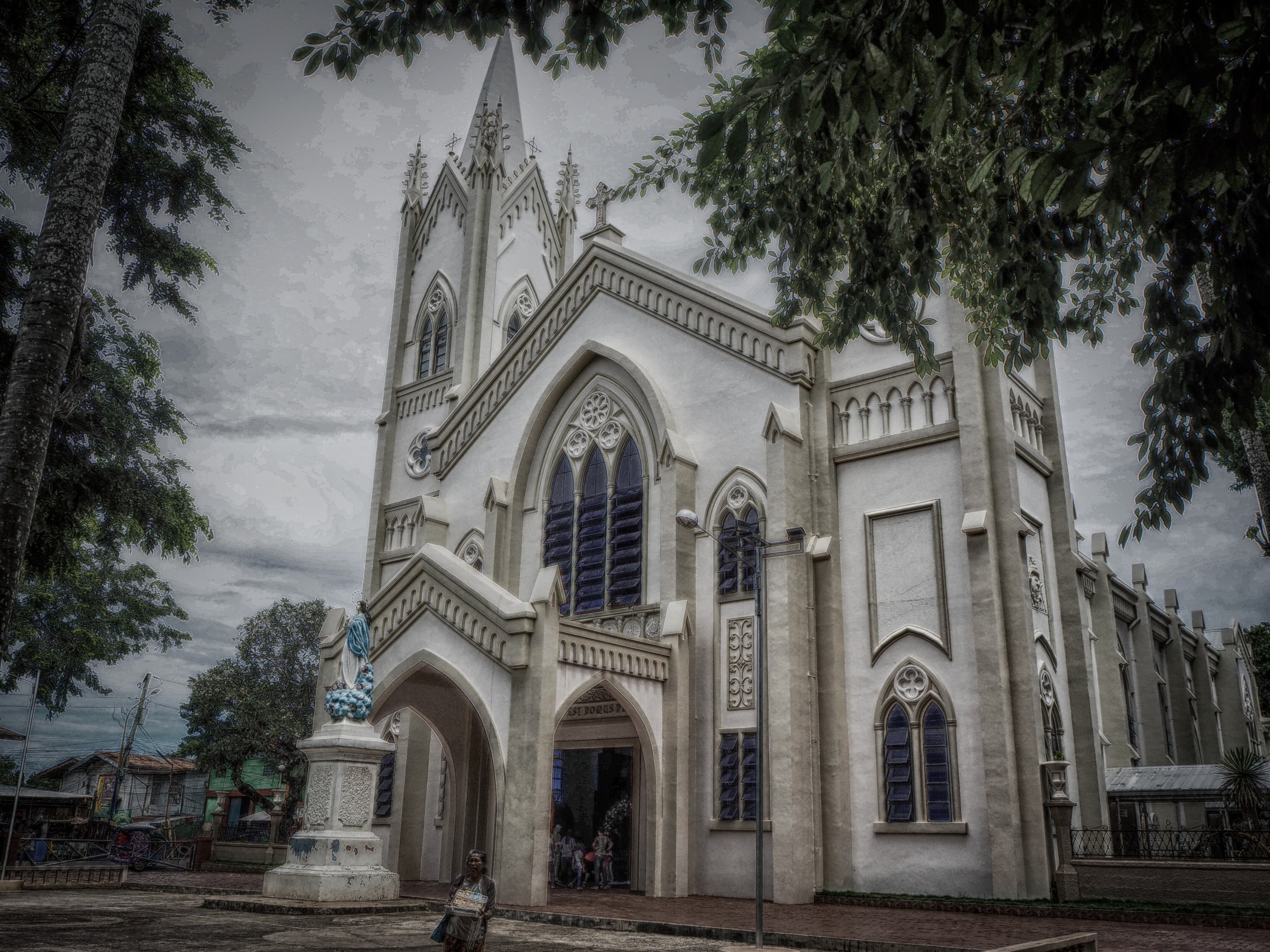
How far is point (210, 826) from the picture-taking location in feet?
105

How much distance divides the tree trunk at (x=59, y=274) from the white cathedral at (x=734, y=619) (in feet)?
31.4

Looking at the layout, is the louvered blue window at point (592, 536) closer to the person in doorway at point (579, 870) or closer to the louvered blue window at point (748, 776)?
the louvered blue window at point (748, 776)

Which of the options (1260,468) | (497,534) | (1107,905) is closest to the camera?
(1260,468)

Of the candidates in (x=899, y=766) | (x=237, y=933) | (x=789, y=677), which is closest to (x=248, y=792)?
(x=789, y=677)

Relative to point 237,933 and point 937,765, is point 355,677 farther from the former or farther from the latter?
point 937,765

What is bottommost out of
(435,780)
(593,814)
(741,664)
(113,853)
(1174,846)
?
(113,853)

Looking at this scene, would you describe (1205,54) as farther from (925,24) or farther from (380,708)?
(380,708)

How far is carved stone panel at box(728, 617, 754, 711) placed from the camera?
1902 cm

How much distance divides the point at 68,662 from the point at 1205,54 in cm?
3580

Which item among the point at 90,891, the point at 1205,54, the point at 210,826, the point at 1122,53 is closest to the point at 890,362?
the point at 1122,53

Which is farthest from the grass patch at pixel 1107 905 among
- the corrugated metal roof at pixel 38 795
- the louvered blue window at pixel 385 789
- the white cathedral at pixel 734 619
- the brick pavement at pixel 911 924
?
the corrugated metal roof at pixel 38 795

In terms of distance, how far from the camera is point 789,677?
17953mm

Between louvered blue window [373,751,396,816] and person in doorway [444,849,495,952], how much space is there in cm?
1628

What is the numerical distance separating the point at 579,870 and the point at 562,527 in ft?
23.7
